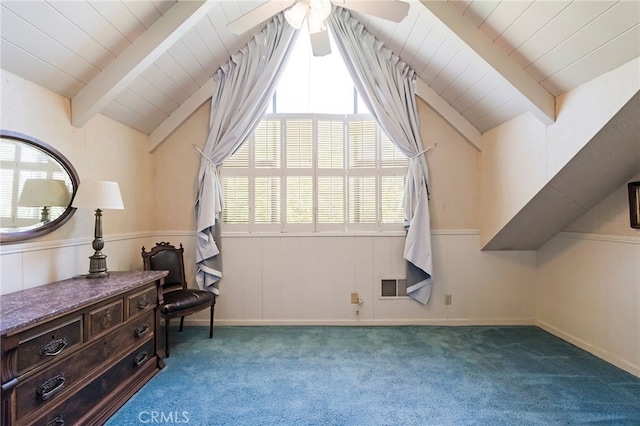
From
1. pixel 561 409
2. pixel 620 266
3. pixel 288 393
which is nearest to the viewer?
pixel 561 409

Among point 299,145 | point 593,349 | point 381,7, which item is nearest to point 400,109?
point 299,145

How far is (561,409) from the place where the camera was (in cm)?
192

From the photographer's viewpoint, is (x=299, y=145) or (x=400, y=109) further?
(x=299, y=145)

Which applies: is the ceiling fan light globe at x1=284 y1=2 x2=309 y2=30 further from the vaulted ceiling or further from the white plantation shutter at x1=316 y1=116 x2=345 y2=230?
the white plantation shutter at x1=316 y1=116 x2=345 y2=230

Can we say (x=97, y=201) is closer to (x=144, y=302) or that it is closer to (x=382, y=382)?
(x=144, y=302)

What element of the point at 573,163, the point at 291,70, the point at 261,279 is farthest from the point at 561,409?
the point at 291,70

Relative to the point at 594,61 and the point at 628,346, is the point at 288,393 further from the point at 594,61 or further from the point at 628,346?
the point at 594,61

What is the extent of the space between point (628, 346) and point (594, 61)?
218 centimetres

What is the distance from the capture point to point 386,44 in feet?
10.4

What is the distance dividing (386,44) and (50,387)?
Answer: 375 cm

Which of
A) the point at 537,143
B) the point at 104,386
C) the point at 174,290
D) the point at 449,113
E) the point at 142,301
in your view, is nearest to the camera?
the point at 104,386

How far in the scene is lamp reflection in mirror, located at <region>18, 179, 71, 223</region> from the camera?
1992 mm

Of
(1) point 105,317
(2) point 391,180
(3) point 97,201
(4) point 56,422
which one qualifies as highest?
(2) point 391,180

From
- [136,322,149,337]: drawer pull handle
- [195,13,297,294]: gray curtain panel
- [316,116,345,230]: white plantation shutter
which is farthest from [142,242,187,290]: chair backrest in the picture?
[316,116,345,230]: white plantation shutter
